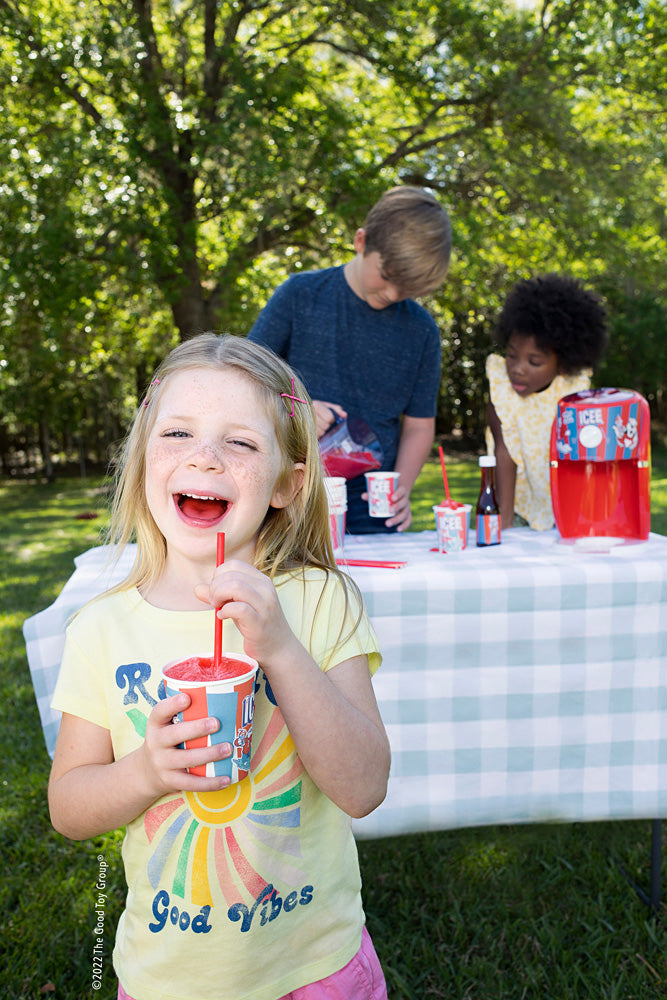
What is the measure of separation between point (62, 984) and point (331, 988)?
115cm

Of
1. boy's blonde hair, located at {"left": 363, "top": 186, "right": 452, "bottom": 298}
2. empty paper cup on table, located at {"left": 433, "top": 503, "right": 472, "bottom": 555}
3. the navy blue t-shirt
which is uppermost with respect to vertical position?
boy's blonde hair, located at {"left": 363, "top": 186, "right": 452, "bottom": 298}

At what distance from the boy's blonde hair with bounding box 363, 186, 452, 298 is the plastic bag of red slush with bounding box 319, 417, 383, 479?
530mm

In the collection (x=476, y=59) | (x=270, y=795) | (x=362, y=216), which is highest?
(x=476, y=59)

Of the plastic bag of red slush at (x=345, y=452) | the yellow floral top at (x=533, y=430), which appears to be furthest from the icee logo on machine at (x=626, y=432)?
the plastic bag of red slush at (x=345, y=452)

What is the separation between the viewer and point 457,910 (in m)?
2.29

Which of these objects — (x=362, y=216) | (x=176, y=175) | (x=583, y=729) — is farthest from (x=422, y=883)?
(x=176, y=175)

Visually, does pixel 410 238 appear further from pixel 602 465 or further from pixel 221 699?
pixel 221 699

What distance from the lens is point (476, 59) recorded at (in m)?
9.84

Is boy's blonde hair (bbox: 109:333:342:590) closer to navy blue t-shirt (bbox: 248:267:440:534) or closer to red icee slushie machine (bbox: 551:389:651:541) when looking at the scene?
red icee slushie machine (bbox: 551:389:651:541)

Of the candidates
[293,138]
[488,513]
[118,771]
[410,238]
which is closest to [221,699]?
[118,771]

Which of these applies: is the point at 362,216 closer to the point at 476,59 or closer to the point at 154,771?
the point at 476,59

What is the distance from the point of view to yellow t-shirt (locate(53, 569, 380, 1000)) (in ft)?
3.84

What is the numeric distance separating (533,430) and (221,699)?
2086mm

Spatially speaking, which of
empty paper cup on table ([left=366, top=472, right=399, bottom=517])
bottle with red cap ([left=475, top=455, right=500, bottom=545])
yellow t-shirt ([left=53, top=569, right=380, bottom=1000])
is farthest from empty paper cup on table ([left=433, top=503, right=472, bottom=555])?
yellow t-shirt ([left=53, top=569, right=380, bottom=1000])
